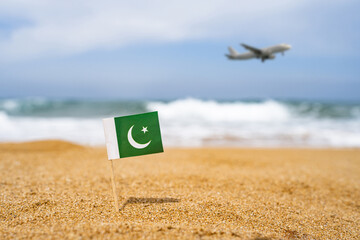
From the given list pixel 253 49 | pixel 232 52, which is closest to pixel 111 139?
pixel 232 52

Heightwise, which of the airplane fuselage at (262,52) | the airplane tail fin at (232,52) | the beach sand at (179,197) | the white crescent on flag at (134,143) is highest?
the airplane tail fin at (232,52)

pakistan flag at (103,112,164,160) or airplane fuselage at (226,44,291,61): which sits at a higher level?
airplane fuselage at (226,44,291,61)

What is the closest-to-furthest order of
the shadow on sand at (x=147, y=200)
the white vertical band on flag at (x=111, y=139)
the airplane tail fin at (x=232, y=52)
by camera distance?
the airplane tail fin at (x=232, y=52), the white vertical band on flag at (x=111, y=139), the shadow on sand at (x=147, y=200)

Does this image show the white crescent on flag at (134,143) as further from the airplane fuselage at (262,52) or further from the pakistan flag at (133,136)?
the airplane fuselage at (262,52)

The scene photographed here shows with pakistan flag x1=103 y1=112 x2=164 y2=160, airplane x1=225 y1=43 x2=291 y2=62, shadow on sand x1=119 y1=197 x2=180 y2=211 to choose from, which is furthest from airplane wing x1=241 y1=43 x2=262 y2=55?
shadow on sand x1=119 y1=197 x2=180 y2=211

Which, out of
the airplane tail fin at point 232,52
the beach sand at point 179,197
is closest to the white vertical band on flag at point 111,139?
the beach sand at point 179,197

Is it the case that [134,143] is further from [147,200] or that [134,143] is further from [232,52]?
[232,52]

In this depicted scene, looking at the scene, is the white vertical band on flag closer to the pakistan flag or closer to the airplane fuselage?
the pakistan flag
